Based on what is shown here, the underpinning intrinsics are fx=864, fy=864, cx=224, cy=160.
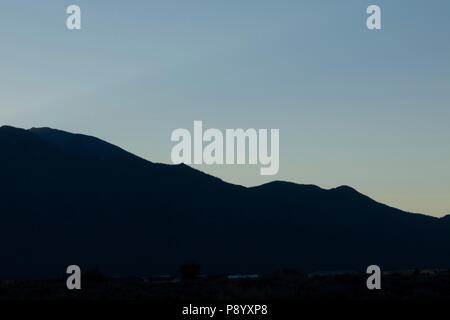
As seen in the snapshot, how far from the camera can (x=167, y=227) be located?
171 metres

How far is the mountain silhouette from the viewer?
153 meters

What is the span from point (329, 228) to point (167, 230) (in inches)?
1466

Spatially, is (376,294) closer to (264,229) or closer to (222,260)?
(222,260)

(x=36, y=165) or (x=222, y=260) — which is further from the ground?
(x=36, y=165)

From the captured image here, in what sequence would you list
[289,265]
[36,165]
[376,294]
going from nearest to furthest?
[376,294]
[289,265]
[36,165]

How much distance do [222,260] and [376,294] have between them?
12546cm

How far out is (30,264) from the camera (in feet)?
477

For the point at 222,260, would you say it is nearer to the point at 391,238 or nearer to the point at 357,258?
the point at 357,258

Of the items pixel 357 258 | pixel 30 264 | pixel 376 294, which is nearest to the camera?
pixel 376 294

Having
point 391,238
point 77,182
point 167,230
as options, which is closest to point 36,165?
point 77,182

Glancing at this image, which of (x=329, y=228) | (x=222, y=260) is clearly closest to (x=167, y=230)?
(x=222, y=260)

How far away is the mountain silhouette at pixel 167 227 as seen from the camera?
503 feet

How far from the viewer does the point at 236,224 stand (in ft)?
580

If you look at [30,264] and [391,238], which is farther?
[391,238]
